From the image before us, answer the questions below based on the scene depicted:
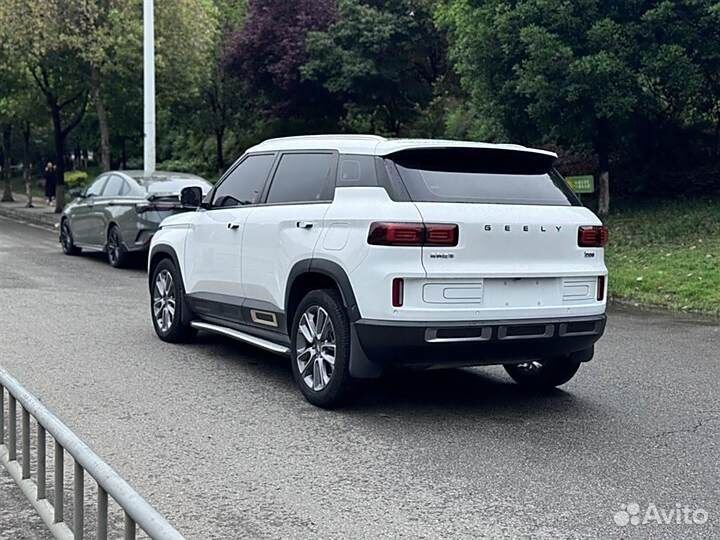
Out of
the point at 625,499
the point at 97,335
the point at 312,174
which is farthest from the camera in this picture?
the point at 97,335

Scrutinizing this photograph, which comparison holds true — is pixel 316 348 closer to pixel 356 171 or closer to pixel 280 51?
pixel 356 171

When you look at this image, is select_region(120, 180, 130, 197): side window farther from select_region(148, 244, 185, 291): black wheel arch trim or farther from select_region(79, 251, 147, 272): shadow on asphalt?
select_region(148, 244, 185, 291): black wheel arch trim

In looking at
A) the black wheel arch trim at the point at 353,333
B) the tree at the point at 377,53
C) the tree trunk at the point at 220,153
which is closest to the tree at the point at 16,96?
the tree trunk at the point at 220,153

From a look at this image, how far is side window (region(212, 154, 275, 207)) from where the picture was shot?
7587 millimetres

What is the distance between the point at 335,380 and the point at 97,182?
11.6 m

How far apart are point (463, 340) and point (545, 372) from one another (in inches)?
55.2

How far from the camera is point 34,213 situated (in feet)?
98.1

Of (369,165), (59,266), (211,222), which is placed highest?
(369,165)

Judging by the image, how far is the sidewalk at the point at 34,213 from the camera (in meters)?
27.0

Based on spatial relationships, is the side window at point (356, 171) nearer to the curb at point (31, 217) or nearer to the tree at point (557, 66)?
the tree at point (557, 66)

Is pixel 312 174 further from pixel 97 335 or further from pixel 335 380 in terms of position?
pixel 97 335

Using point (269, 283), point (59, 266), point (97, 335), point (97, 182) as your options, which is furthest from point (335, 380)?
point (97, 182)

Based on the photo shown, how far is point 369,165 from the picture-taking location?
253 inches

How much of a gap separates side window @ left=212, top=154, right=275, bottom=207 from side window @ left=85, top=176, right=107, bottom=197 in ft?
29.4
